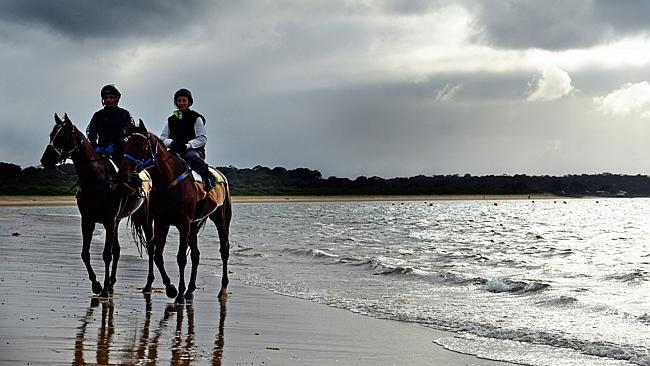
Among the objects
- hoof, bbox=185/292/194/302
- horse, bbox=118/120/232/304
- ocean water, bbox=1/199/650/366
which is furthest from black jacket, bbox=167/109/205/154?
ocean water, bbox=1/199/650/366

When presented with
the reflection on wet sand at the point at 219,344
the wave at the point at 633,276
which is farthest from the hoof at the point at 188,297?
the wave at the point at 633,276

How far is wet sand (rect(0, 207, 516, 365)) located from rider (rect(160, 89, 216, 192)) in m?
1.99

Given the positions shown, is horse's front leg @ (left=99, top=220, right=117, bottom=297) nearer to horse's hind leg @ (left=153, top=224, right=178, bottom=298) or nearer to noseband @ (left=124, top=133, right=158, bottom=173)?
horse's hind leg @ (left=153, top=224, right=178, bottom=298)

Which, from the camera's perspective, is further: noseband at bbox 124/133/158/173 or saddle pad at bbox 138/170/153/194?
saddle pad at bbox 138/170/153/194

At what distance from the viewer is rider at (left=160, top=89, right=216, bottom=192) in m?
11.8

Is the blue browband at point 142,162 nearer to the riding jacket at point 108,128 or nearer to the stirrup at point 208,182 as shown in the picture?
the riding jacket at point 108,128

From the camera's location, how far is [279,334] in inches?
352

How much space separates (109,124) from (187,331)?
13.2ft

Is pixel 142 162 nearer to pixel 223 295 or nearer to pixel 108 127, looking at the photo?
pixel 108 127

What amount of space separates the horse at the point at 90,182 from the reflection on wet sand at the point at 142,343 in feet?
5.21

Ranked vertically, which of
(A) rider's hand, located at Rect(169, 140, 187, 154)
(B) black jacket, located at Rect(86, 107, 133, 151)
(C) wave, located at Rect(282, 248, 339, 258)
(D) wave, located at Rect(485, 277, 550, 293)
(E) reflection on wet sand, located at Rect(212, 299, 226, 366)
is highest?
(B) black jacket, located at Rect(86, 107, 133, 151)

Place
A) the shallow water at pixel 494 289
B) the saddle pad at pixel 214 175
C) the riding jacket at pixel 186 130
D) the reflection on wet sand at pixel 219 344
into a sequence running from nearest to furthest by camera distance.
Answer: the reflection on wet sand at pixel 219 344 < the shallow water at pixel 494 289 < the saddle pad at pixel 214 175 < the riding jacket at pixel 186 130

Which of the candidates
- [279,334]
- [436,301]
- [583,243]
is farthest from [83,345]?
[583,243]

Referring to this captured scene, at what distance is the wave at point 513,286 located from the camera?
14.5m
